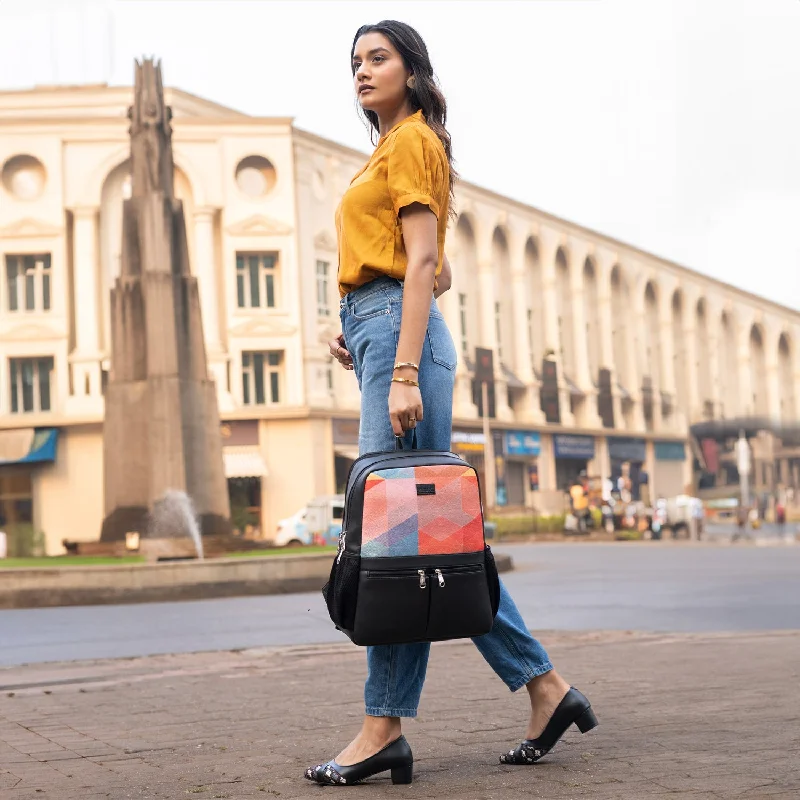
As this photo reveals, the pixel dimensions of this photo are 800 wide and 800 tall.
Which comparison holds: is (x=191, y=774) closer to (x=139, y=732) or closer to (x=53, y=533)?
(x=139, y=732)

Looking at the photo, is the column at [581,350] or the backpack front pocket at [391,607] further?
the column at [581,350]

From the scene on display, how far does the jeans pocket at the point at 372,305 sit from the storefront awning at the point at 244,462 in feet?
130

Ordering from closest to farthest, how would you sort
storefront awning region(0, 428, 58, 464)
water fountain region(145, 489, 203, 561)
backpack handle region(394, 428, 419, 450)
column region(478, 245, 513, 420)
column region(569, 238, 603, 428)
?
backpack handle region(394, 428, 419, 450), water fountain region(145, 489, 203, 561), storefront awning region(0, 428, 58, 464), column region(478, 245, 513, 420), column region(569, 238, 603, 428)

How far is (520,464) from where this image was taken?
54594mm

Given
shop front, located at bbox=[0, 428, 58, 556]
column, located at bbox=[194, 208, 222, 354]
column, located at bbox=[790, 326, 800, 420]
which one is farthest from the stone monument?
column, located at bbox=[790, 326, 800, 420]

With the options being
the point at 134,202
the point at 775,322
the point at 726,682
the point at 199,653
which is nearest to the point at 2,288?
the point at 134,202

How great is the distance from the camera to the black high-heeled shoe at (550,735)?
360 centimetres

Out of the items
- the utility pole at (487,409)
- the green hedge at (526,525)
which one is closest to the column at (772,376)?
the utility pole at (487,409)

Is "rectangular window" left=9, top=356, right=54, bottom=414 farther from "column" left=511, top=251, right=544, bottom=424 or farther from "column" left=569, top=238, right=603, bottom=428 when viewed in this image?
"column" left=569, top=238, right=603, bottom=428

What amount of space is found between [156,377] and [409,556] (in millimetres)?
17696

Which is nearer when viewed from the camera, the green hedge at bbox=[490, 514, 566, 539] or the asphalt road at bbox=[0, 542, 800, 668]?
the asphalt road at bbox=[0, 542, 800, 668]

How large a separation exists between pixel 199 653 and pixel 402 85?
518cm

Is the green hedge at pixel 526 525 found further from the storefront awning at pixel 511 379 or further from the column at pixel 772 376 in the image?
the column at pixel 772 376

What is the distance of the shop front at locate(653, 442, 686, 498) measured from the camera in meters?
64.7
